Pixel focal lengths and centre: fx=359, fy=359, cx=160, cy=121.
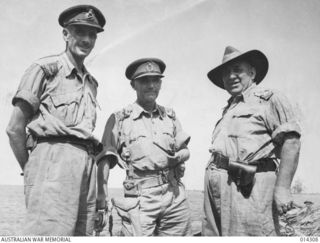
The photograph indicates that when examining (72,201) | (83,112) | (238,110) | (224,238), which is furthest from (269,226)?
(83,112)

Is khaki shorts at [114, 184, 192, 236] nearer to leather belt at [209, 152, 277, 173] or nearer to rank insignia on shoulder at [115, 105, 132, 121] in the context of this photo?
leather belt at [209, 152, 277, 173]

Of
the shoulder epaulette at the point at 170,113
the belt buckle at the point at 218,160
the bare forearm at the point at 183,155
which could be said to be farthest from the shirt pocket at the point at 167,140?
the belt buckle at the point at 218,160

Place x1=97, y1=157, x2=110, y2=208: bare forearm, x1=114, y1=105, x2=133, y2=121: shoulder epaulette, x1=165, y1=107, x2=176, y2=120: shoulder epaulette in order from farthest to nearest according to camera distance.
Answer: x1=165, y1=107, x2=176, y2=120: shoulder epaulette < x1=114, y1=105, x2=133, y2=121: shoulder epaulette < x1=97, y1=157, x2=110, y2=208: bare forearm

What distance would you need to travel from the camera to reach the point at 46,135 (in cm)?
396

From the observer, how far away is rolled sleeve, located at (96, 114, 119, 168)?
4.82 meters

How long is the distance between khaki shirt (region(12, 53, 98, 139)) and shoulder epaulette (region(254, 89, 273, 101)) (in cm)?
206

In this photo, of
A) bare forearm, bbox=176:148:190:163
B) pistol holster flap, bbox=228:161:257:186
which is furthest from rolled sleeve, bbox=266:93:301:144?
bare forearm, bbox=176:148:190:163

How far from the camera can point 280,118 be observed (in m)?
4.29

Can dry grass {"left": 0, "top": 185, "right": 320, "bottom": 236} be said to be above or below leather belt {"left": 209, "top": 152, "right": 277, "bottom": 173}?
below

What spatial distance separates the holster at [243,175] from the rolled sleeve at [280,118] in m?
0.49

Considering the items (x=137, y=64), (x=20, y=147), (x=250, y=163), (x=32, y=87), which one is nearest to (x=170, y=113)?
(x=137, y=64)

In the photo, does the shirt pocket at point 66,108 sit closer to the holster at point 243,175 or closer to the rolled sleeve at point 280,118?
the holster at point 243,175

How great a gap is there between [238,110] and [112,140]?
1797mm

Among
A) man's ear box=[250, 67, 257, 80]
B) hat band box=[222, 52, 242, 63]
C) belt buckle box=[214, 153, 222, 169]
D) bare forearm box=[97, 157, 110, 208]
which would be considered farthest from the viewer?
man's ear box=[250, 67, 257, 80]
